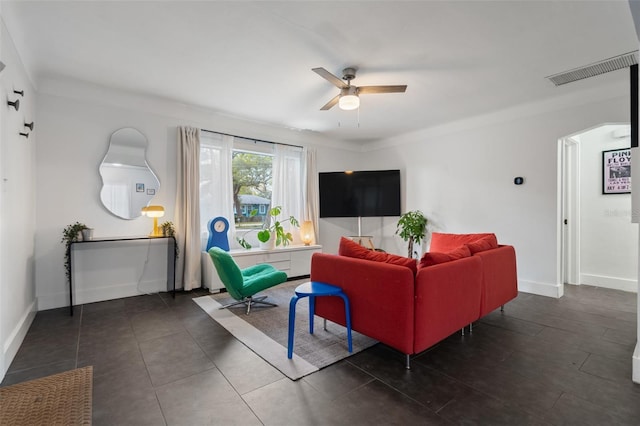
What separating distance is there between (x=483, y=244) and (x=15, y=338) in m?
4.36

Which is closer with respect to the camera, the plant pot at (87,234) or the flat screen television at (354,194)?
the plant pot at (87,234)

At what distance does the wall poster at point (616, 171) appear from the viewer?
430cm

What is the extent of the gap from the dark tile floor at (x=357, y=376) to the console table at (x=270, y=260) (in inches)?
43.4

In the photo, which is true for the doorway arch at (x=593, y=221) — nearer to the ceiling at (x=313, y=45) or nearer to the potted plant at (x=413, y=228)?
the ceiling at (x=313, y=45)

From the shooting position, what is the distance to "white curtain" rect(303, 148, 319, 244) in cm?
578

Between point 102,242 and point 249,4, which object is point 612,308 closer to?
point 249,4

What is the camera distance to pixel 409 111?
4551mm

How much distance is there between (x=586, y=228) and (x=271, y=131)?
549 centimetres

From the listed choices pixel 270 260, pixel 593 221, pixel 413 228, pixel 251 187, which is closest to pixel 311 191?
pixel 251 187

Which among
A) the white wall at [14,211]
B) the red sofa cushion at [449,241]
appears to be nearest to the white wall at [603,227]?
A: the red sofa cushion at [449,241]

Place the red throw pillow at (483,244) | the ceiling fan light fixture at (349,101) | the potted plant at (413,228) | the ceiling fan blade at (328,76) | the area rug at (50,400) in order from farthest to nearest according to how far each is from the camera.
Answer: the potted plant at (413,228) < the ceiling fan light fixture at (349,101) < the red throw pillow at (483,244) < the ceiling fan blade at (328,76) < the area rug at (50,400)

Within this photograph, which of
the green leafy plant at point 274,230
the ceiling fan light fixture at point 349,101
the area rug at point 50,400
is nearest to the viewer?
the area rug at point 50,400

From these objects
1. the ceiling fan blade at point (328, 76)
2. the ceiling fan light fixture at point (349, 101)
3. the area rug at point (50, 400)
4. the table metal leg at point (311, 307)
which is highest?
the ceiling fan blade at point (328, 76)

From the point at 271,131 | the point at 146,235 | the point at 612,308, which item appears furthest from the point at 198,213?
the point at 612,308
